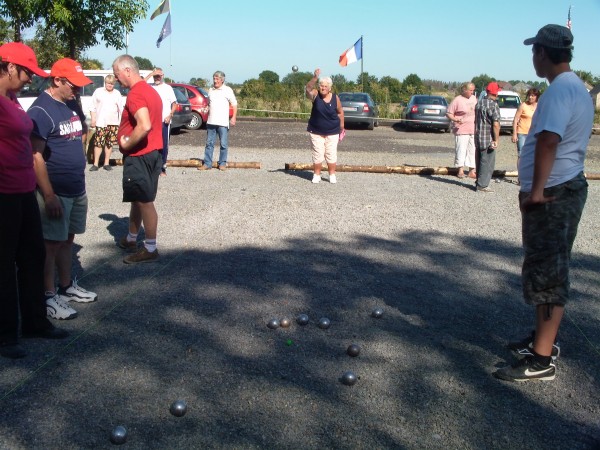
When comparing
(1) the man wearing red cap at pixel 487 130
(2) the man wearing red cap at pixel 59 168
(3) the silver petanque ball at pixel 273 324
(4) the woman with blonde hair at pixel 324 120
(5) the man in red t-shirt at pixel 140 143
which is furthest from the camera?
(4) the woman with blonde hair at pixel 324 120

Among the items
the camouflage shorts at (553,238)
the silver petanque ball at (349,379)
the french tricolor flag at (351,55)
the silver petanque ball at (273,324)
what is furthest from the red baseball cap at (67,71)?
the french tricolor flag at (351,55)

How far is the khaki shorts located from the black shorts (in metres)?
0.98

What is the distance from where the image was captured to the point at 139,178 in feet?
20.2

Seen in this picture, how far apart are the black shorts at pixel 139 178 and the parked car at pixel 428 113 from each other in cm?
2015

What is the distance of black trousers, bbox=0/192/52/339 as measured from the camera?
4125 mm

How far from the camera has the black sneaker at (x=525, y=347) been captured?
4.26 meters

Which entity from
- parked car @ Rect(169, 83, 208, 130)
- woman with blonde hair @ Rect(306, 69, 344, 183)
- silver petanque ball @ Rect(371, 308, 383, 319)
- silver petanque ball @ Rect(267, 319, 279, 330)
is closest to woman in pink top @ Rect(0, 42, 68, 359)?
silver petanque ball @ Rect(267, 319, 279, 330)

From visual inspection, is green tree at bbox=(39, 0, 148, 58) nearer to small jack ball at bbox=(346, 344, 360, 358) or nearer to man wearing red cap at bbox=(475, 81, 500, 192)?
man wearing red cap at bbox=(475, 81, 500, 192)

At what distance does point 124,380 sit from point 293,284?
2304 mm

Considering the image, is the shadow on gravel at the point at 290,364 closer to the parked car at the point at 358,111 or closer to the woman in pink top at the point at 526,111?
the woman in pink top at the point at 526,111

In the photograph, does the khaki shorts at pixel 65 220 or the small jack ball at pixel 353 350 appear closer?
the small jack ball at pixel 353 350

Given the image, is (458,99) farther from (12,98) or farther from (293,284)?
(12,98)

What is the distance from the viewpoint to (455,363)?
4.34 metres

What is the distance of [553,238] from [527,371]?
905mm
